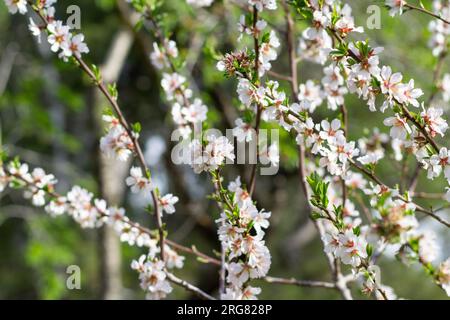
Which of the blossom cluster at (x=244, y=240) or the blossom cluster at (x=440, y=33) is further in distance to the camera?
the blossom cluster at (x=440, y=33)

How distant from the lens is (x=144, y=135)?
7.07 m

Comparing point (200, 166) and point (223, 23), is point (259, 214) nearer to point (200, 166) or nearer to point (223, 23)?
point (200, 166)

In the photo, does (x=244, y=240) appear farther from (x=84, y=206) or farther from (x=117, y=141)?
(x=84, y=206)

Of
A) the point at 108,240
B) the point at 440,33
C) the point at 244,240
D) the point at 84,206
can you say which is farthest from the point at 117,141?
the point at 108,240

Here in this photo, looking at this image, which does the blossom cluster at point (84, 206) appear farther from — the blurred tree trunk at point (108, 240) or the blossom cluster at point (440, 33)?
the blurred tree trunk at point (108, 240)

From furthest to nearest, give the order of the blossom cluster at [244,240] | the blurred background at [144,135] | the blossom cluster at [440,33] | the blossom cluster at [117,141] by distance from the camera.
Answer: the blurred background at [144,135]
the blossom cluster at [440,33]
the blossom cluster at [117,141]
the blossom cluster at [244,240]

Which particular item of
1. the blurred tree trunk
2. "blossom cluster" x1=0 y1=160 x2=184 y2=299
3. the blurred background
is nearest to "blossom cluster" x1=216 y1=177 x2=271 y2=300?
"blossom cluster" x1=0 y1=160 x2=184 y2=299

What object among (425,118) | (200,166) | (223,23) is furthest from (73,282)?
(223,23)

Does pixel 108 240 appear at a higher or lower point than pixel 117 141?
lower

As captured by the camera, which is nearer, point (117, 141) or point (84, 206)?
point (117, 141)

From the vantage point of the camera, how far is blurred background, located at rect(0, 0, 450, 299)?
12.1ft

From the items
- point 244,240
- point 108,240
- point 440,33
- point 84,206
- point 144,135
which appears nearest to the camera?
point 244,240

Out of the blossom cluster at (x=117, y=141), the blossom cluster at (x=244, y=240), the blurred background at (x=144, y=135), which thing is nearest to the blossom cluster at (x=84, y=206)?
the blossom cluster at (x=117, y=141)

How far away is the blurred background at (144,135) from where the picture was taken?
3.69 metres
